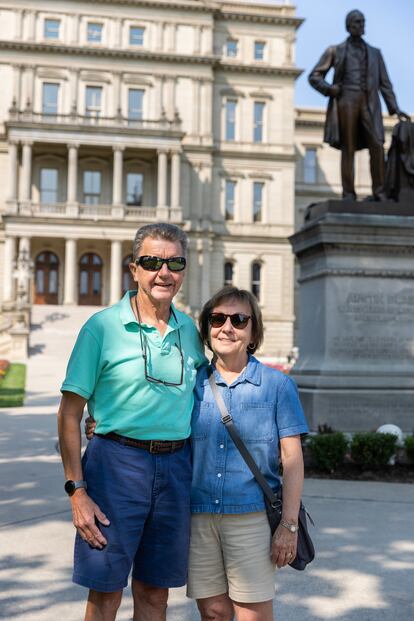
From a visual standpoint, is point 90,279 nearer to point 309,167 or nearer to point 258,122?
point 258,122

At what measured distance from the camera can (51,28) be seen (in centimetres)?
5375

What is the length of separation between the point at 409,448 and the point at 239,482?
17.9 ft

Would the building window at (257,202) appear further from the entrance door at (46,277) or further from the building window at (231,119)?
the entrance door at (46,277)

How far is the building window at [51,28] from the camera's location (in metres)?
53.7

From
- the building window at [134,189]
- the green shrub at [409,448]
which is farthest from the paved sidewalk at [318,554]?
the building window at [134,189]

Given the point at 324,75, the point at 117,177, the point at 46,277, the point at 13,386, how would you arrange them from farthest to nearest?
the point at 46,277 → the point at 117,177 → the point at 13,386 → the point at 324,75

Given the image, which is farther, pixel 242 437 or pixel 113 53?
pixel 113 53

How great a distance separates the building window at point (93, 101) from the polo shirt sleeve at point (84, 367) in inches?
2088

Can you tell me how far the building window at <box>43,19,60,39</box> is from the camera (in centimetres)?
5366

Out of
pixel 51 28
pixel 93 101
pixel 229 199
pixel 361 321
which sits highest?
pixel 51 28

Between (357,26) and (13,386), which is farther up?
(357,26)

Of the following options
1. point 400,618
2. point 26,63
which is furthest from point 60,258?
point 400,618

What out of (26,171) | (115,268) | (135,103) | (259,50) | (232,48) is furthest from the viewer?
(259,50)

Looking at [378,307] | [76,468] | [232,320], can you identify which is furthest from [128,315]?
[378,307]
